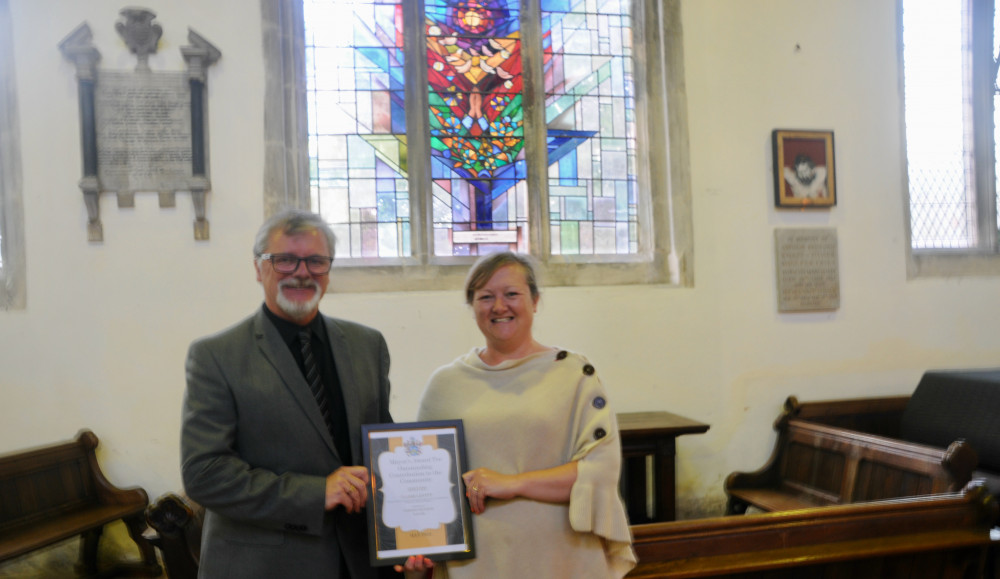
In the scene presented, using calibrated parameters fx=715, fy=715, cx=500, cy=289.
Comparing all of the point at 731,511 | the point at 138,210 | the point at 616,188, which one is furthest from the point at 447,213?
the point at 731,511

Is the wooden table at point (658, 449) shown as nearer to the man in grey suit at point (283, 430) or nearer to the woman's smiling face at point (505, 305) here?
the woman's smiling face at point (505, 305)

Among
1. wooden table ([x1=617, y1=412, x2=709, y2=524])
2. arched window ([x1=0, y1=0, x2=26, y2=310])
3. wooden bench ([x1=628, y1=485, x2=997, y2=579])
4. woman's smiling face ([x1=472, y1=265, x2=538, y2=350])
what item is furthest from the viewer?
arched window ([x1=0, y1=0, x2=26, y2=310])

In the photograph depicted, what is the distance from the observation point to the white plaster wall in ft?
13.0

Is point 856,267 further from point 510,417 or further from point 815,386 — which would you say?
point 510,417

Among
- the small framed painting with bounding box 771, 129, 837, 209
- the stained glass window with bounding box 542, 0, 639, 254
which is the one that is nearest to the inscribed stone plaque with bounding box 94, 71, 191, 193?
the stained glass window with bounding box 542, 0, 639, 254

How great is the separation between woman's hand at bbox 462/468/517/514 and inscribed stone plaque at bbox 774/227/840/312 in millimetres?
3607

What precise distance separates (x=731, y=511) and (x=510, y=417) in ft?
10.8

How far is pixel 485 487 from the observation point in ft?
5.34

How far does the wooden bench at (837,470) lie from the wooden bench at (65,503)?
3.49m

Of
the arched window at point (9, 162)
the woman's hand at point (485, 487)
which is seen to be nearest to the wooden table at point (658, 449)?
the woman's hand at point (485, 487)

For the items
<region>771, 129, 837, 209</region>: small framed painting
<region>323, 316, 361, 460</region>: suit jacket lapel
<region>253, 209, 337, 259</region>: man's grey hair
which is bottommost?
<region>323, 316, 361, 460</region>: suit jacket lapel

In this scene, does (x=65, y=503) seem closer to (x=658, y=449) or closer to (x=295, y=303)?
(x=295, y=303)

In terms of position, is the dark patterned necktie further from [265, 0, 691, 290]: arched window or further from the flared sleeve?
[265, 0, 691, 290]: arched window

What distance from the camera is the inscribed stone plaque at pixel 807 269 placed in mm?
4734
